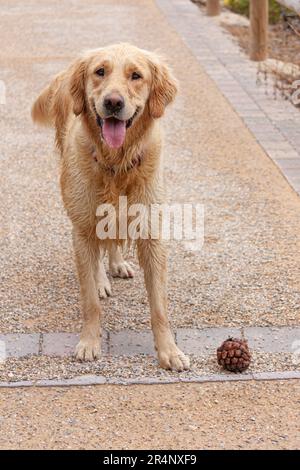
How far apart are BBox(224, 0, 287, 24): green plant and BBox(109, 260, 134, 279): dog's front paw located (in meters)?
9.25

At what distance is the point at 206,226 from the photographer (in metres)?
6.59

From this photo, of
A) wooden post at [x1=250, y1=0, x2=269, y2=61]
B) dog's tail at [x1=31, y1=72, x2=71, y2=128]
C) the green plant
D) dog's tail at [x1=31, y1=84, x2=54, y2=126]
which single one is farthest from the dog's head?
the green plant

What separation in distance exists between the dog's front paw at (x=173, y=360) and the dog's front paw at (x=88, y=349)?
32 centimetres

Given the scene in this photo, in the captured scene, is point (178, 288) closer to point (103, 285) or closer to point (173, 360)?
point (103, 285)

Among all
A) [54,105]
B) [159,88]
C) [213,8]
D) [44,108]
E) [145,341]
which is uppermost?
[159,88]

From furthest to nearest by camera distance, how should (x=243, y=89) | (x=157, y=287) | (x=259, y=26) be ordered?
(x=259, y=26) → (x=243, y=89) → (x=157, y=287)

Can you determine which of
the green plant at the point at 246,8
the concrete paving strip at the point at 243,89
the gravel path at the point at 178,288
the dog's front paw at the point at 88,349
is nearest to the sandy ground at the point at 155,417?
the gravel path at the point at 178,288

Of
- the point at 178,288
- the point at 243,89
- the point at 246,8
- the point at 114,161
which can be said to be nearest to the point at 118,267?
the point at 178,288

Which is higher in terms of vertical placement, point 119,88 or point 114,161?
point 119,88

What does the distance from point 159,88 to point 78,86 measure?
1.30 ft

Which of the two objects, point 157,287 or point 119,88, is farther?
point 157,287

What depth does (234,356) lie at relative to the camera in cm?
450

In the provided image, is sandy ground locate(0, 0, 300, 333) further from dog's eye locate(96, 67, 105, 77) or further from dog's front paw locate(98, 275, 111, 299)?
dog's eye locate(96, 67, 105, 77)

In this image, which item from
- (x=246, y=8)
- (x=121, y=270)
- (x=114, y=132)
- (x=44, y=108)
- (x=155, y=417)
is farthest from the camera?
(x=246, y=8)
